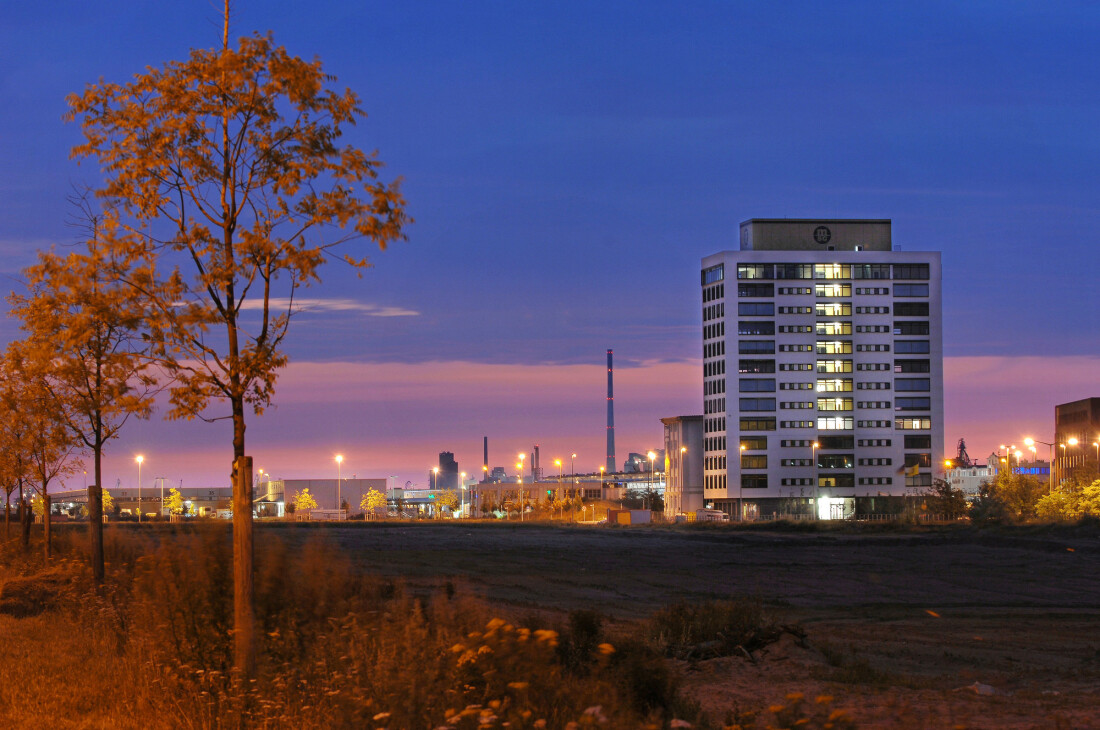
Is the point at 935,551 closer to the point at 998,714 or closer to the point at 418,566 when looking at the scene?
the point at 418,566

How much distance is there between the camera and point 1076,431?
580 ft

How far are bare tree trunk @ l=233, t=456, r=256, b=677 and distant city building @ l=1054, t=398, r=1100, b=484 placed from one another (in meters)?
163

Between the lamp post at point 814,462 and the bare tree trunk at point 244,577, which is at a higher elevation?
the bare tree trunk at point 244,577

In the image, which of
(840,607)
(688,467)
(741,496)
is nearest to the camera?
(840,607)

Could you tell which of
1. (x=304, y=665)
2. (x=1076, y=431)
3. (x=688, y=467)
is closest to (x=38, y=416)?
(x=304, y=665)

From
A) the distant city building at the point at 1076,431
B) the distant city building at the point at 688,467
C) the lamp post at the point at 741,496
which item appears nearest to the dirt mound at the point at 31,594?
the lamp post at the point at 741,496

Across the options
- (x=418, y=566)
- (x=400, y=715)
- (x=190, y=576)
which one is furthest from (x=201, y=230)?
(x=418, y=566)

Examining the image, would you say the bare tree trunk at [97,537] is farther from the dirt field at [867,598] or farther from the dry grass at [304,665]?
the dry grass at [304,665]

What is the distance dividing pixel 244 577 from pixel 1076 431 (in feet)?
613

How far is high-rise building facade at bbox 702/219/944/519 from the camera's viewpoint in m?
139

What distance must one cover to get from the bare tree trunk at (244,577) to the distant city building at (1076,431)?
163 m

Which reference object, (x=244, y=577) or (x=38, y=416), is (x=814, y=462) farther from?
(x=244, y=577)

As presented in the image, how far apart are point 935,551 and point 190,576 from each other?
2250 inches

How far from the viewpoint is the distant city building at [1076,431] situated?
166125 mm
